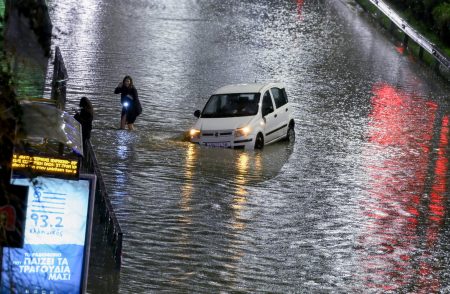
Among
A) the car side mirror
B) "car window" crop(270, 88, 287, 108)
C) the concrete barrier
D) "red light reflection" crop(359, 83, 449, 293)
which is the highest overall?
the concrete barrier

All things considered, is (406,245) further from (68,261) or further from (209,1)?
(209,1)

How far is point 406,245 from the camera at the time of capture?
19.5m

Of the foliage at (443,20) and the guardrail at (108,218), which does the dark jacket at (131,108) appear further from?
the foliage at (443,20)

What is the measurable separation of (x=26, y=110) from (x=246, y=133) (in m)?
16.9

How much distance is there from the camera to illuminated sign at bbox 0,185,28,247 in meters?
8.90

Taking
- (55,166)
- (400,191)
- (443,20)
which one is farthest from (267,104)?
(443,20)

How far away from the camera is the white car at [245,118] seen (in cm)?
2700

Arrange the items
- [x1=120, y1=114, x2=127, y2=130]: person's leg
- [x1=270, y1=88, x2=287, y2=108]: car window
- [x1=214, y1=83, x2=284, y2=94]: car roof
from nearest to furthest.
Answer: [x1=120, y1=114, x2=127, y2=130]: person's leg < [x1=214, y1=83, x2=284, y2=94]: car roof < [x1=270, y1=88, x2=287, y2=108]: car window

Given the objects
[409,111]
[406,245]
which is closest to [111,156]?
[406,245]

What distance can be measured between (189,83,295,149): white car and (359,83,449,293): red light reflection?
7.31 feet

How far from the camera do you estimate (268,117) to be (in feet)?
91.8

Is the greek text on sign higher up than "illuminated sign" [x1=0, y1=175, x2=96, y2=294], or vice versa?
the greek text on sign

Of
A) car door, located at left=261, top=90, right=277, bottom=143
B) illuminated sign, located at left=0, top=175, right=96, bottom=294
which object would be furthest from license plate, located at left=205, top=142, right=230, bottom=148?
illuminated sign, located at left=0, top=175, right=96, bottom=294

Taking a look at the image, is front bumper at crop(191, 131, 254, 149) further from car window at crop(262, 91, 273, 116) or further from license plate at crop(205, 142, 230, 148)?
car window at crop(262, 91, 273, 116)
